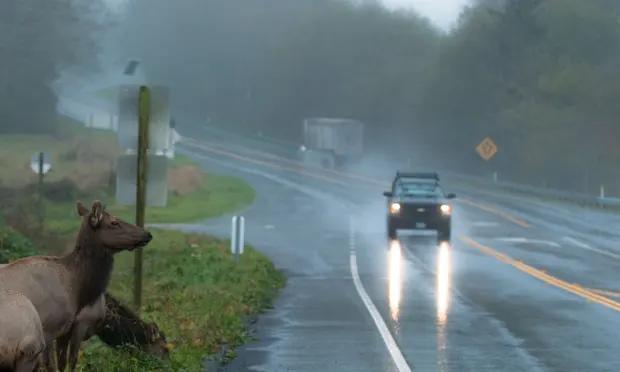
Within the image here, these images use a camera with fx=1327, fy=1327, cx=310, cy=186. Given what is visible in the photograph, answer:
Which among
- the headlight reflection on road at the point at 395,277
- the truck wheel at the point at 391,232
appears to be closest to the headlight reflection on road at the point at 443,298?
the headlight reflection on road at the point at 395,277

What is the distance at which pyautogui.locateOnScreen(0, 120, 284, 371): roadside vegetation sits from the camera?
59.5ft

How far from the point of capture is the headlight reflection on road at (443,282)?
24.2m

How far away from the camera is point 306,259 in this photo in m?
39.7

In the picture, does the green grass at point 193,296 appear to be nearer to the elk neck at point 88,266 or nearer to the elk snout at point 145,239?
the elk neck at point 88,266

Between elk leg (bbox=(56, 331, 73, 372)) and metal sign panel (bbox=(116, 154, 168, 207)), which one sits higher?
metal sign panel (bbox=(116, 154, 168, 207))

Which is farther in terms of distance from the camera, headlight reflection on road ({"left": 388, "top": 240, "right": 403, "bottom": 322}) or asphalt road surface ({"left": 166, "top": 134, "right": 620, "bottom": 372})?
headlight reflection on road ({"left": 388, "top": 240, "right": 403, "bottom": 322})

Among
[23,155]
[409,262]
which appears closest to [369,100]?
[23,155]

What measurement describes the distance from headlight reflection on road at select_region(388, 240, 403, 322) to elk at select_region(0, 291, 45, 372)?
13890mm

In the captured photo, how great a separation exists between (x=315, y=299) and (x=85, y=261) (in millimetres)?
15931

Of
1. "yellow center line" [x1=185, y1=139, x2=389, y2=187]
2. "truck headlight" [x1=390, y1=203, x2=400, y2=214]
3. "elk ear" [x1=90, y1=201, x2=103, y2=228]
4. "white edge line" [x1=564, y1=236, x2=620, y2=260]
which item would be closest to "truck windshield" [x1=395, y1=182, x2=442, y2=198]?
"truck headlight" [x1=390, y1=203, x2=400, y2=214]

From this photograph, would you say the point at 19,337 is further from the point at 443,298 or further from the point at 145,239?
the point at 443,298

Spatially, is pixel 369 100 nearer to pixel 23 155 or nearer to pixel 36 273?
pixel 23 155

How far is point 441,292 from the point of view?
2894 centimetres

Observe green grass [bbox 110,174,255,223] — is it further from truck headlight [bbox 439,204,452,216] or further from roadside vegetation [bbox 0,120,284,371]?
truck headlight [bbox 439,204,452,216]
